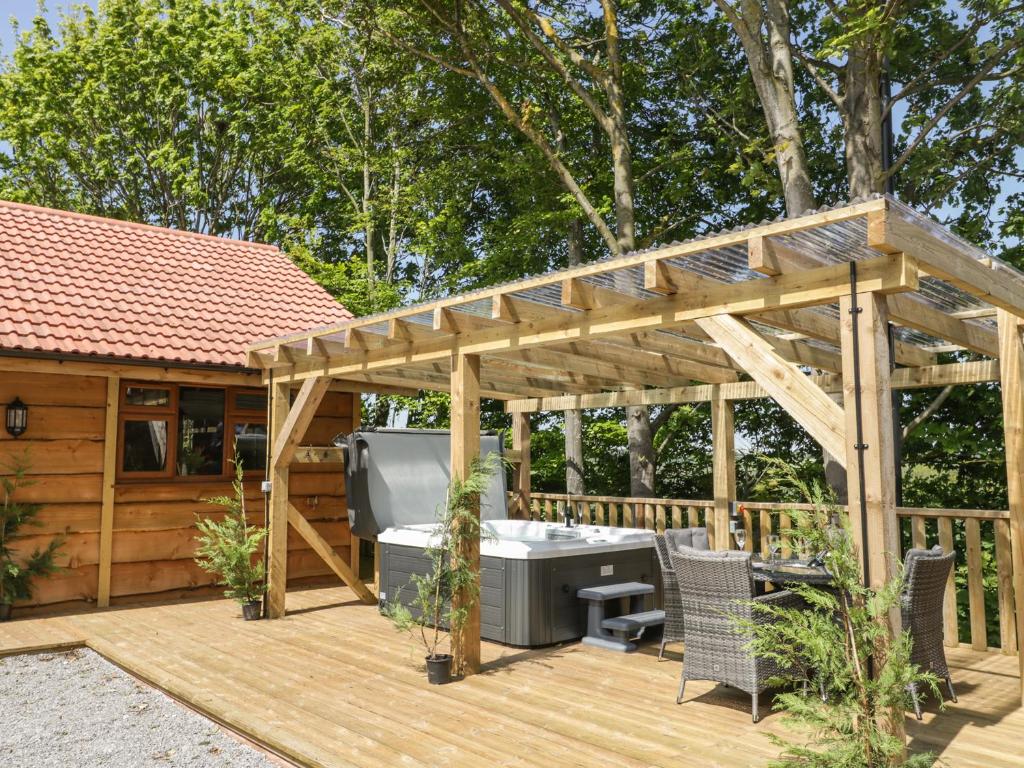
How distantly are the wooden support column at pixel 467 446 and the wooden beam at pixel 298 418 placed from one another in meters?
1.89

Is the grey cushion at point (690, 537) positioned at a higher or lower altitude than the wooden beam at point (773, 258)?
lower

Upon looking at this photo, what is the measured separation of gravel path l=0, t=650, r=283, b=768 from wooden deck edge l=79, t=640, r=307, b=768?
3cm

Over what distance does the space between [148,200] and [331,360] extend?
13442 mm

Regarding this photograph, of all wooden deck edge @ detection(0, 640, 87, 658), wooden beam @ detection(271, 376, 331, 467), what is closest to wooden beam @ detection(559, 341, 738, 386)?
wooden beam @ detection(271, 376, 331, 467)

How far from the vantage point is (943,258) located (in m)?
3.80

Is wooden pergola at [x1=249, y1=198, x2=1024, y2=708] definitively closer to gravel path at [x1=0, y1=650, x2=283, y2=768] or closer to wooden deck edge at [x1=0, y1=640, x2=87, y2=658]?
wooden deck edge at [x1=0, y1=640, x2=87, y2=658]

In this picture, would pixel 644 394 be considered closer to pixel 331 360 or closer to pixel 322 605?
pixel 331 360

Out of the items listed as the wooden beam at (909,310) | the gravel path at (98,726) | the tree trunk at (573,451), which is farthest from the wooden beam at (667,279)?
the tree trunk at (573,451)

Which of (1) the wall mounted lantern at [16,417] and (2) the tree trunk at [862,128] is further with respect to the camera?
(2) the tree trunk at [862,128]

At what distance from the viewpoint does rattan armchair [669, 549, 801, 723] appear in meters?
4.52

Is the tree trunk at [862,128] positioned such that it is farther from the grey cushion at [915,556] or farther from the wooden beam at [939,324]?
the grey cushion at [915,556]

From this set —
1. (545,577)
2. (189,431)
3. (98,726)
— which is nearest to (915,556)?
(545,577)

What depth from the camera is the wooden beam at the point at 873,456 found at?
3.50m

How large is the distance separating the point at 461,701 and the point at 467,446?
166cm
